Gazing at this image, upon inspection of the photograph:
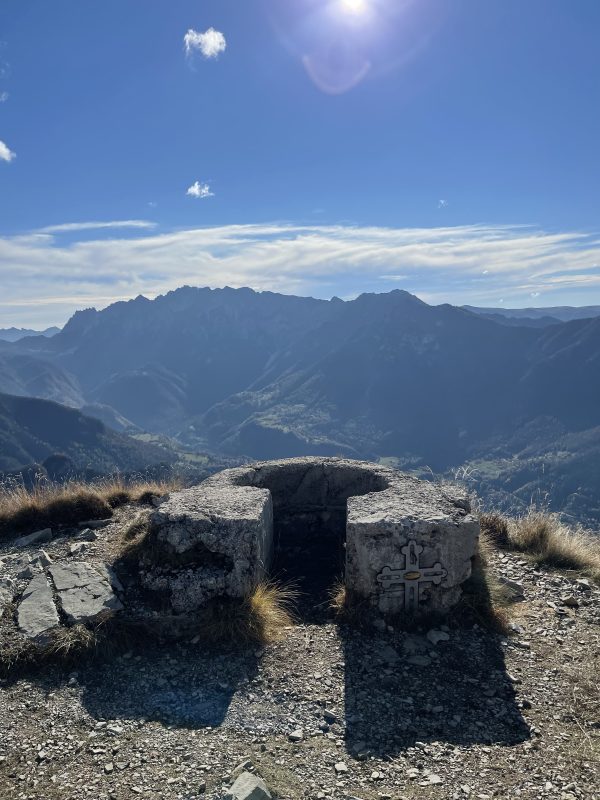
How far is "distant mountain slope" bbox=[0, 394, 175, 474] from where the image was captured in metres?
169

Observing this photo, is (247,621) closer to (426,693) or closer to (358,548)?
(358,548)

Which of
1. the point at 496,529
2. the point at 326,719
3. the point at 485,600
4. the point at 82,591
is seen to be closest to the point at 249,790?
the point at 326,719

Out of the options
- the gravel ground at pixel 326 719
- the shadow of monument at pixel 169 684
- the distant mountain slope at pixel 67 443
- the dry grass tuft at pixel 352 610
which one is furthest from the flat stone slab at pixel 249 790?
the distant mountain slope at pixel 67 443

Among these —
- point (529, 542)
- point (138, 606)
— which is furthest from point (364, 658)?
point (529, 542)

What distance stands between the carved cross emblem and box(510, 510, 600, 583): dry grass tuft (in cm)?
346

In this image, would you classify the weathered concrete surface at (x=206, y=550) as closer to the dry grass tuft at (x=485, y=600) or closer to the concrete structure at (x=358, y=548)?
the concrete structure at (x=358, y=548)

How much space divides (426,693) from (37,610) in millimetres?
5365

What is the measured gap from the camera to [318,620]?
8266mm

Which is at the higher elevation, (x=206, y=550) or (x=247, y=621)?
(x=206, y=550)

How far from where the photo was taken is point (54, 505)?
11500mm

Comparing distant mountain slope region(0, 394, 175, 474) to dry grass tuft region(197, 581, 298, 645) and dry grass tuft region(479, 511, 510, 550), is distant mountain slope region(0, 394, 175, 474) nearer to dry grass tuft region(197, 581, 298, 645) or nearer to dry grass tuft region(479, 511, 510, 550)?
dry grass tuft region(479, 511, 510, 550)

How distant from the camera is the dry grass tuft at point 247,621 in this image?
7418 millimetres

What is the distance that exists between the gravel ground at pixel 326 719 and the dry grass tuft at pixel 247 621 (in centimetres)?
18

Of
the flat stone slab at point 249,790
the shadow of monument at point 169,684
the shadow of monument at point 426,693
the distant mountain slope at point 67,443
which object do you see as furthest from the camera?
the distant mountain slope at point 67,443
